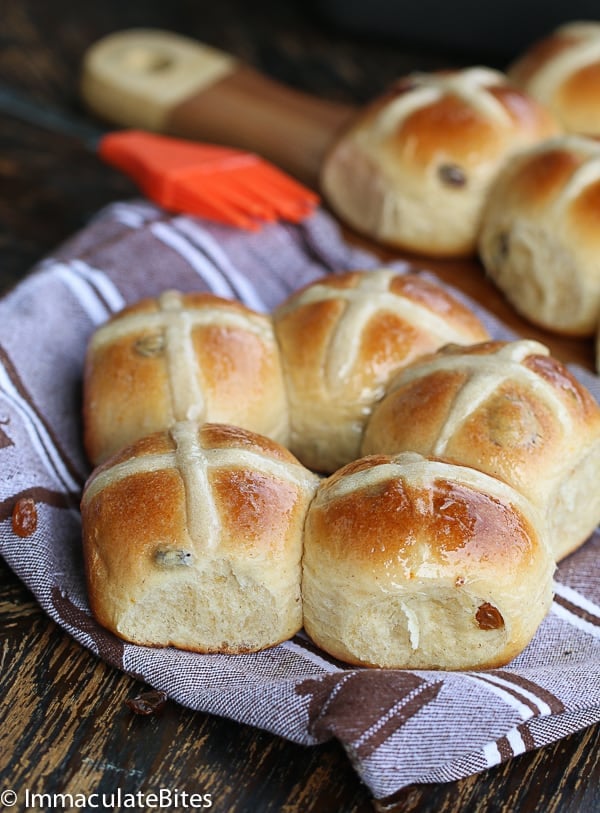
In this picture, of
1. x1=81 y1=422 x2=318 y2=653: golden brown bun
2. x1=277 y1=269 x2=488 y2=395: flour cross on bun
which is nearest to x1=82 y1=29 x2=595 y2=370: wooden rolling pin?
x1=277 y1=269 x2=488 y2=395: flour cross on bun

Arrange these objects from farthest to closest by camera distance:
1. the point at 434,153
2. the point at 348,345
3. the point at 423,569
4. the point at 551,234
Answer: the point at 434,153, the point at 551,234, the point at 348,345, the point at 423,569

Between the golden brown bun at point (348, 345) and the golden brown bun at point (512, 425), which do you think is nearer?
the golden brown bun at point (512, 425)

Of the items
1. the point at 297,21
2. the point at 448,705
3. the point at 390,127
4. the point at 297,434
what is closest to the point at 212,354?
the point at 297,434

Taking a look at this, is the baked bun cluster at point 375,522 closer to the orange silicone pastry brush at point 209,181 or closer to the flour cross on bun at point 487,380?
the flour cross on bun at point 487,380

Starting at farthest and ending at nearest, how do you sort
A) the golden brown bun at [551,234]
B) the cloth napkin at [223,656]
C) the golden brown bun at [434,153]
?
1. the golden brown bun at [434,153]
2. the golden brown bun at [551,234]
3. the cloth napkin at [223,656]

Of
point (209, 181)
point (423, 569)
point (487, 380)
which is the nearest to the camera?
point (423, 569)

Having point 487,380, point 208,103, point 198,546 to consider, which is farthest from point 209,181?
point 198,546

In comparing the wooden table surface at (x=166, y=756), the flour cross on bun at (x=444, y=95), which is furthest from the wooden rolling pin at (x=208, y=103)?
the wooden table surface at (x=166, y=756)

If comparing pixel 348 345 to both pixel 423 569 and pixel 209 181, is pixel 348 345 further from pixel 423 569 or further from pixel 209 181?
pixel 209 181
